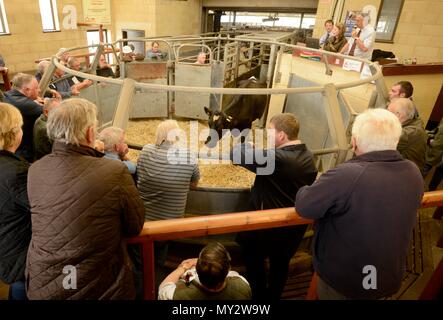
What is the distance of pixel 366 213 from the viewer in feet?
3.82

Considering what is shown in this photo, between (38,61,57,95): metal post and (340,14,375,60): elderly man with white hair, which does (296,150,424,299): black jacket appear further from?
(340,14,375,60): elderly man with white hair

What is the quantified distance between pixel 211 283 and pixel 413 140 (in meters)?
2.16

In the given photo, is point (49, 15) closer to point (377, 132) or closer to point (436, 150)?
point (436, 150)

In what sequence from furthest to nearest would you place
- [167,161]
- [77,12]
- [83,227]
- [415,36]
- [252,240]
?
[77,12] < [415,36] < [252,240] < [167,161] < [83,227]

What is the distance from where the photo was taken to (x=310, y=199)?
3.96ft

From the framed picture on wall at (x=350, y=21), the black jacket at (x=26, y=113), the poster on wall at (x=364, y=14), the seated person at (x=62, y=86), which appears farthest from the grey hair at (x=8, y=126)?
the framed picture on wall at (x=350, y=21)

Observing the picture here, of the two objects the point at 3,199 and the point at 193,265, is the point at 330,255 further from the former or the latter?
the point at 3,199

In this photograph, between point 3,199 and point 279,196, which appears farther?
point 279,196

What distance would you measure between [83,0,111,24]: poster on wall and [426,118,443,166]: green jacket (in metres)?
10.6

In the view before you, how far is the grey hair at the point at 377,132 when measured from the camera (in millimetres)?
1195

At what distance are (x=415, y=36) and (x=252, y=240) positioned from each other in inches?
322

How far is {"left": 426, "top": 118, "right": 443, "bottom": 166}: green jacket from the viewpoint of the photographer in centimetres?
311

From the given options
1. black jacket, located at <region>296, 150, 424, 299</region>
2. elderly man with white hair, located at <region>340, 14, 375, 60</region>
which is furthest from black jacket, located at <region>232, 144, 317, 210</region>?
elderly man with white hair, located at <region>340, 14, 375, 60</region>
